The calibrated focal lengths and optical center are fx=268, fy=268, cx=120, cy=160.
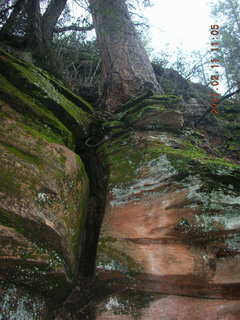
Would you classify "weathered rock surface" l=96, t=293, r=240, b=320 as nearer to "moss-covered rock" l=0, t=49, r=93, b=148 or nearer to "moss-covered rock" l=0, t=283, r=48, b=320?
"moss-covered rock" l=0, t=283, r=48, b=320

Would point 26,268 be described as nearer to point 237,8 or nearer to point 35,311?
point 35,311

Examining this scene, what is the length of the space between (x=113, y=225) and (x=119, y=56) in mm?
4031

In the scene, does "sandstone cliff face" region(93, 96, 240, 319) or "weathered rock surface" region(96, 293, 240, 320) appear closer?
"weathered rock surface" region(96, 293, 240, 320)

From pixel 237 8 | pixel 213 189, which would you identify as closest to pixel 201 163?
pixel 213 189

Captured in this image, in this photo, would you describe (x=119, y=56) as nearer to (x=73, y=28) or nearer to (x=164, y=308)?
(x=73, y=28)

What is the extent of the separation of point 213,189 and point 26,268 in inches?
74.8

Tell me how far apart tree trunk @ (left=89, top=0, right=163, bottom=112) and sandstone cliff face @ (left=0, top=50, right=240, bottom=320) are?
70.0 inches

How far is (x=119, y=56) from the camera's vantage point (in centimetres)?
568

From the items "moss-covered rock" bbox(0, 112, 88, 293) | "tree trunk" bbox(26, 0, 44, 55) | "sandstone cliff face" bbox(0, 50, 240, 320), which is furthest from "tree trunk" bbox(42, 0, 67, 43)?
"moss-covered rock" bbox(0, 112, 88, 293)

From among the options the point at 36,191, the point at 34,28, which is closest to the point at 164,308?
the point at 36,191

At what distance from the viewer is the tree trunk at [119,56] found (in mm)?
5152

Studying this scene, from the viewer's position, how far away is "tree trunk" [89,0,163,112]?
16.9 feet

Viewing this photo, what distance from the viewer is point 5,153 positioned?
2.59 meters

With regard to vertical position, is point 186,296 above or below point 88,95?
below
